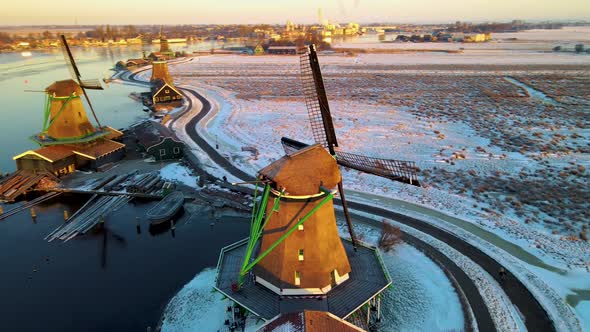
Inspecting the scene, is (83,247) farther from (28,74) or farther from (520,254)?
(28,74)

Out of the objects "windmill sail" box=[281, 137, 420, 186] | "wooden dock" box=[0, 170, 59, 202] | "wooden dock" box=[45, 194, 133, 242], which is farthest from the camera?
"wooden dock" box=[0, 170, 59, 202]

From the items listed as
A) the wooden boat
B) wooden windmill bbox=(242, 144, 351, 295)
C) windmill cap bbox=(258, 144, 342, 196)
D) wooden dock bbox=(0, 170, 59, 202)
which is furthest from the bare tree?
wooden dock bbox=(0, 170, 59, 202)

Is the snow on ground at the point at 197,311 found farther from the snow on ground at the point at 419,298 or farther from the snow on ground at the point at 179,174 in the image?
the snow on ground at the point at 179,174

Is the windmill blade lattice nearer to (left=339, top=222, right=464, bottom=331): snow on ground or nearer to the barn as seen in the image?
(left=339, top=222, right=464, bottom=331): snow on ground

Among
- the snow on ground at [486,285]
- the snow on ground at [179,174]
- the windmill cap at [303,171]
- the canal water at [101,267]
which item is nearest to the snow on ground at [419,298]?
the snow on ground at [486,285]

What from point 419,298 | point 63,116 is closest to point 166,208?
point 63,116
